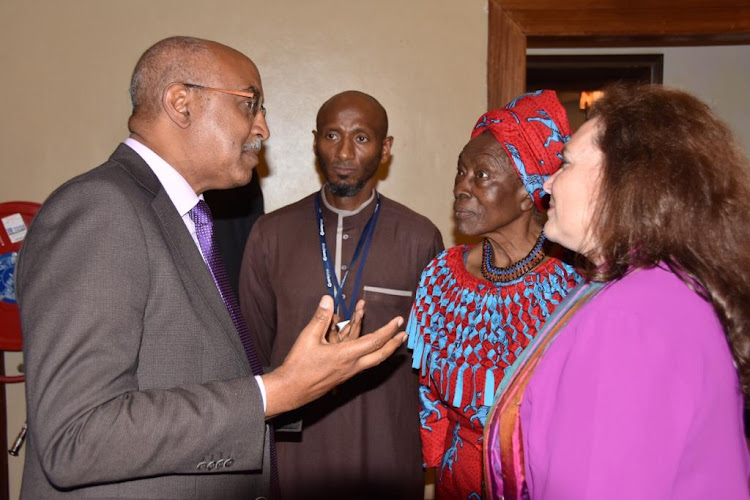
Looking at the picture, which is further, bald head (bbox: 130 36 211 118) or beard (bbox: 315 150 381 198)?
beard (bbox: 315 150 381 198)

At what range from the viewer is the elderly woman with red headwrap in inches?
91.0

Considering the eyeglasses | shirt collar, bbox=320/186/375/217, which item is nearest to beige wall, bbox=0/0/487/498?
shirt collar, bbox=320/186/375/217

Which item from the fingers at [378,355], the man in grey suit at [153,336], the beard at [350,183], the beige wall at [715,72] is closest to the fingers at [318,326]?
the man in grey suit at [153,336]

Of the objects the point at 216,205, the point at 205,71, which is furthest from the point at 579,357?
the point at 216,205

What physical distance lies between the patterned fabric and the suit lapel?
1.26m

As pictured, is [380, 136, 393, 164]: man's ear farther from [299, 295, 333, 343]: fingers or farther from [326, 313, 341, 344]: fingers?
[299, 295, 333, 343]: fingers

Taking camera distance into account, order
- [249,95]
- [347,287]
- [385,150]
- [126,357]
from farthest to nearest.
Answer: [385,150]
[347,287]
[249,95]
[126,357]

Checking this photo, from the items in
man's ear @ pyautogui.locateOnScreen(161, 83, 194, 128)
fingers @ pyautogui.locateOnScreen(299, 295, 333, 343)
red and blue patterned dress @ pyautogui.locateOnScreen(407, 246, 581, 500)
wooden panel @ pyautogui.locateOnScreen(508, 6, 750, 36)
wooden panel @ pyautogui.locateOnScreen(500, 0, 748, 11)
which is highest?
wooden panel @ pyautogui.locateOnScreen(500, 0, 748, 11)

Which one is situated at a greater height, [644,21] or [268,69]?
[644,21]

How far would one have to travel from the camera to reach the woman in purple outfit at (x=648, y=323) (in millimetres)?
1176

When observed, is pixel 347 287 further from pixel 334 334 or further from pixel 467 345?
pixel 334 334

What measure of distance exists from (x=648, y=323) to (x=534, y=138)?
52.7 inches

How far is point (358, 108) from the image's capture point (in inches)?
128

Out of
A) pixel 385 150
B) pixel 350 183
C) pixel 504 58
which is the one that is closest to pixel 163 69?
pixel 350 183
